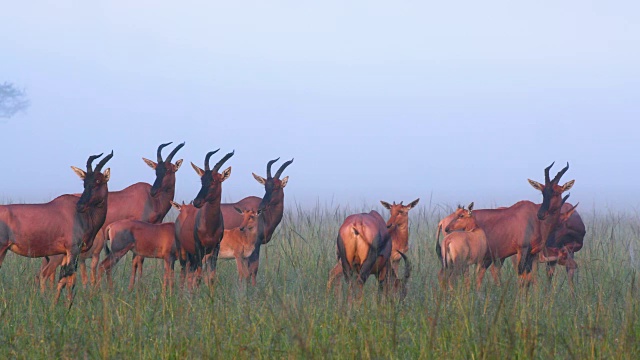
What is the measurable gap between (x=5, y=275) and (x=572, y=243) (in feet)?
28.4

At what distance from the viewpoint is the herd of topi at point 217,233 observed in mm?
10094

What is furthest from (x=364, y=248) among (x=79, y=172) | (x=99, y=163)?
(x=79, y=172)

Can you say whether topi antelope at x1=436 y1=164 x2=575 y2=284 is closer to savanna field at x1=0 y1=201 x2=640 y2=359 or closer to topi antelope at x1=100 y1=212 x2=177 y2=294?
savanna field at x1=0 y1=201 x2=640 y2=359

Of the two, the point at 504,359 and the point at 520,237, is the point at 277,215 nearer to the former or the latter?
the point at 520,237

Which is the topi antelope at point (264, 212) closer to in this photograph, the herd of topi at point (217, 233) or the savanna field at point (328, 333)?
the herd of topi at point (217, 233)

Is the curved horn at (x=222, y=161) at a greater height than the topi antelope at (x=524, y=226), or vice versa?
the curved horn at (x=222, y=161)

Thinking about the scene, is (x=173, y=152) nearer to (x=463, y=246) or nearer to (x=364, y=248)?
(x=364, y=248)

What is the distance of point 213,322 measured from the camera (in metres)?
7.08

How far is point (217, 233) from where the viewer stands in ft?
37.0

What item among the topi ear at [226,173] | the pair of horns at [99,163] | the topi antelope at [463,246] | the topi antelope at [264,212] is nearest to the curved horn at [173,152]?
the topi antelope at [264,212]

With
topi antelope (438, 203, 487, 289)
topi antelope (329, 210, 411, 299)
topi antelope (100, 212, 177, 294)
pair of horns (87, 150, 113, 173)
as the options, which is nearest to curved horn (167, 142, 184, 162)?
topi antelope (100, 212, 177, 294)

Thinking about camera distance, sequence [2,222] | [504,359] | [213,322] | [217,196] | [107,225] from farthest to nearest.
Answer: [107,225] < [217,196] < [2,222] < [213,322] < [504,359]

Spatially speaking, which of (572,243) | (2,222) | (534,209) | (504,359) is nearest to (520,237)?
(534,209)

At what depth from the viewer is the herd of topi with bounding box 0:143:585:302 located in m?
10.1
